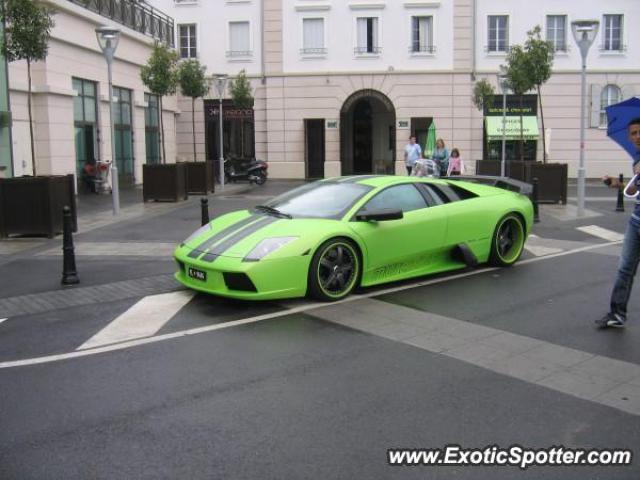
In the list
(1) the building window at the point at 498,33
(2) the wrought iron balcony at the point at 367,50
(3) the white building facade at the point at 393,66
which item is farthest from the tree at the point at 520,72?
(2) the wrought iron balcony at the point at 367,50

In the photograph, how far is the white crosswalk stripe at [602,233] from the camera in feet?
42.8

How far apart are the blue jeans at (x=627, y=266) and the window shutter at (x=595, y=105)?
29.6m

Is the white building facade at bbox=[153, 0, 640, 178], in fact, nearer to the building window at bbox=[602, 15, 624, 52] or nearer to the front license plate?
the building window at bbox=[602, 15, 624, 52]

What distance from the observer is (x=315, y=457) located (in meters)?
3.97

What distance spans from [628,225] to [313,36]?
30.2 m

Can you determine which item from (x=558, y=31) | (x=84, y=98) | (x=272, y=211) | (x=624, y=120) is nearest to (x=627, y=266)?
(x=624, y=120)

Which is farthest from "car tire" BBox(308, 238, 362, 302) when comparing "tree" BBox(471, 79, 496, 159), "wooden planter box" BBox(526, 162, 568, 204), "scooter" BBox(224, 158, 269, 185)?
"tree" BBox(471, 79, 496, 159)

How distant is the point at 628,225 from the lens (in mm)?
6406

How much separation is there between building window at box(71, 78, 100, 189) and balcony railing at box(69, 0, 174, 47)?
2569 mm

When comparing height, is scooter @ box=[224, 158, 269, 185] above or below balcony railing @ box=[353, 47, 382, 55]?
below

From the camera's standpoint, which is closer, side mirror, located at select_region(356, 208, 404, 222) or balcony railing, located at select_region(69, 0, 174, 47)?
side mirror, located at select_region(356, 208, 404, 222)

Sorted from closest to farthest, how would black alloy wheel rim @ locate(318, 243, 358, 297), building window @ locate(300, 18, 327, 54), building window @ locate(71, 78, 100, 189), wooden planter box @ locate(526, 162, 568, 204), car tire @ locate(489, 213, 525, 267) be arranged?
1. black alloy wheel rim @ locate(318, 243, 358, 297)
2. car tire @ locate(489, 213, 525, 267)
3. wooden planter box @ locate(526, 162, 568, 204)
4. building window @ locate(71, 78, 100, 189)
5. building window @ locate(300, 18, 327, 54)

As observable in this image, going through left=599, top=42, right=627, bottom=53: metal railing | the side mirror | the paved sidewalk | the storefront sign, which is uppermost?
left=599, top=42, right=627, bottom=53: metal railing

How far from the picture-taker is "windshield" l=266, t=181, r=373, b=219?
8.19 metres
